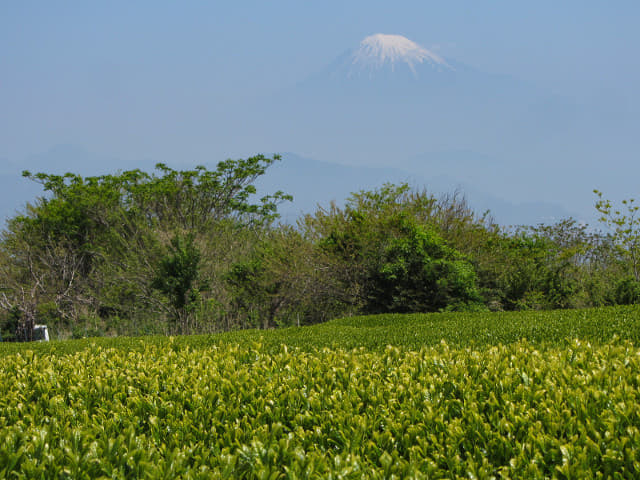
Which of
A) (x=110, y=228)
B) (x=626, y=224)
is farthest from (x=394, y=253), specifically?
(x=110, y=228)

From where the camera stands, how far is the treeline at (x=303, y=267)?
13320 mm

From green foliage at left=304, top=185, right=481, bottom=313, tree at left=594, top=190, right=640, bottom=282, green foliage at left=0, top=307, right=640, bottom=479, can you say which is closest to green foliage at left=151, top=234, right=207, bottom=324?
green foliage at left=304, top=185, right=481, bottom=313

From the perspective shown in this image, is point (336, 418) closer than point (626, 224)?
Yes

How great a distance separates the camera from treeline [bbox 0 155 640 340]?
13320 mm

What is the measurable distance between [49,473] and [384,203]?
13.4m

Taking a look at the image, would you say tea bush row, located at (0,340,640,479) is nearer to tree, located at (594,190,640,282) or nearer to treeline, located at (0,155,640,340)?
treeline, located at (0,155,640,340)

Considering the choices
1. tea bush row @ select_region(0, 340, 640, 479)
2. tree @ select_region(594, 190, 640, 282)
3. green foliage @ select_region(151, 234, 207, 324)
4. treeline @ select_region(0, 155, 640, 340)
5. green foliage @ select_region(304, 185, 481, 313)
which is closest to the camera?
tea bush row @ select_region(0, 340, 640, 479)

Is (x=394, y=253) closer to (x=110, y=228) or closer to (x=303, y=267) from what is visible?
(x=303, y=267)

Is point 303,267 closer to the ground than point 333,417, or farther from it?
farther from it

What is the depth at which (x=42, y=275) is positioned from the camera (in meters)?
20.2

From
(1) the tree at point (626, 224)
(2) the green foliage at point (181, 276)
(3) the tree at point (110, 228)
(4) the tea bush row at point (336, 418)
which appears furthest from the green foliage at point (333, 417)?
(3) the tree at point (110, 228)

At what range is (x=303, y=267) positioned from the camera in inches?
569

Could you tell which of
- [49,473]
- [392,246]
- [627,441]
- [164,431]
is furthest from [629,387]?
[392,246]

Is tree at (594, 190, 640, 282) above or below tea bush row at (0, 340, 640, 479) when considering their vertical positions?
above
